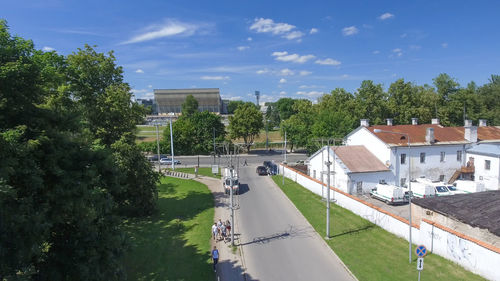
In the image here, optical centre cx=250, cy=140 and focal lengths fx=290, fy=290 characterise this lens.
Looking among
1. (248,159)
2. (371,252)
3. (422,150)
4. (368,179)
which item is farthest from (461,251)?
(248,159)

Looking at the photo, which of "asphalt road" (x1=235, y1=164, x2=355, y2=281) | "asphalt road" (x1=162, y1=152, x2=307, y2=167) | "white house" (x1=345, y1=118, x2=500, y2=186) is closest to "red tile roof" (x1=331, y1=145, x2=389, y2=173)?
"white house" (x1=345, y1=118, x2=500, y2=186)

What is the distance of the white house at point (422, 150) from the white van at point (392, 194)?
4.88 m

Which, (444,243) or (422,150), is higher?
(422,150)

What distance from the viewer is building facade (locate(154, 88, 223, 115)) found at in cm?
14638

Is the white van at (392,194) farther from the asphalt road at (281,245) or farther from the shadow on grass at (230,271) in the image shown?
the shadow on grass at (230,271)

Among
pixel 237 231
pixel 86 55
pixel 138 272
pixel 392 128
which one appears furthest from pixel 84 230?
pixel 392 128

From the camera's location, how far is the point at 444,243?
16.7 meters

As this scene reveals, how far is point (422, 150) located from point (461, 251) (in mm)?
21718

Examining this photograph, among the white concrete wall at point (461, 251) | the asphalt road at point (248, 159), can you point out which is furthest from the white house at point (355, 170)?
the asphalt road at point (248, 159)

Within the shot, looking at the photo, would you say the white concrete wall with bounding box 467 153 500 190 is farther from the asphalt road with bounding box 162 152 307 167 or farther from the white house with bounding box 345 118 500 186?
the asphalt road with bounding box 162 152 307 167

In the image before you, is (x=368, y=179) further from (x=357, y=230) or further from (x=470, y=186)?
(x=357, y=230)

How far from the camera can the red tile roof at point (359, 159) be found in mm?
31305

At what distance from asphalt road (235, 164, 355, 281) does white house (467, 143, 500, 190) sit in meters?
24.4

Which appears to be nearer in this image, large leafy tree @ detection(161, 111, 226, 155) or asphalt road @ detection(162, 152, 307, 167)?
asphalt road @ detection(162, 152, 307, 167)
